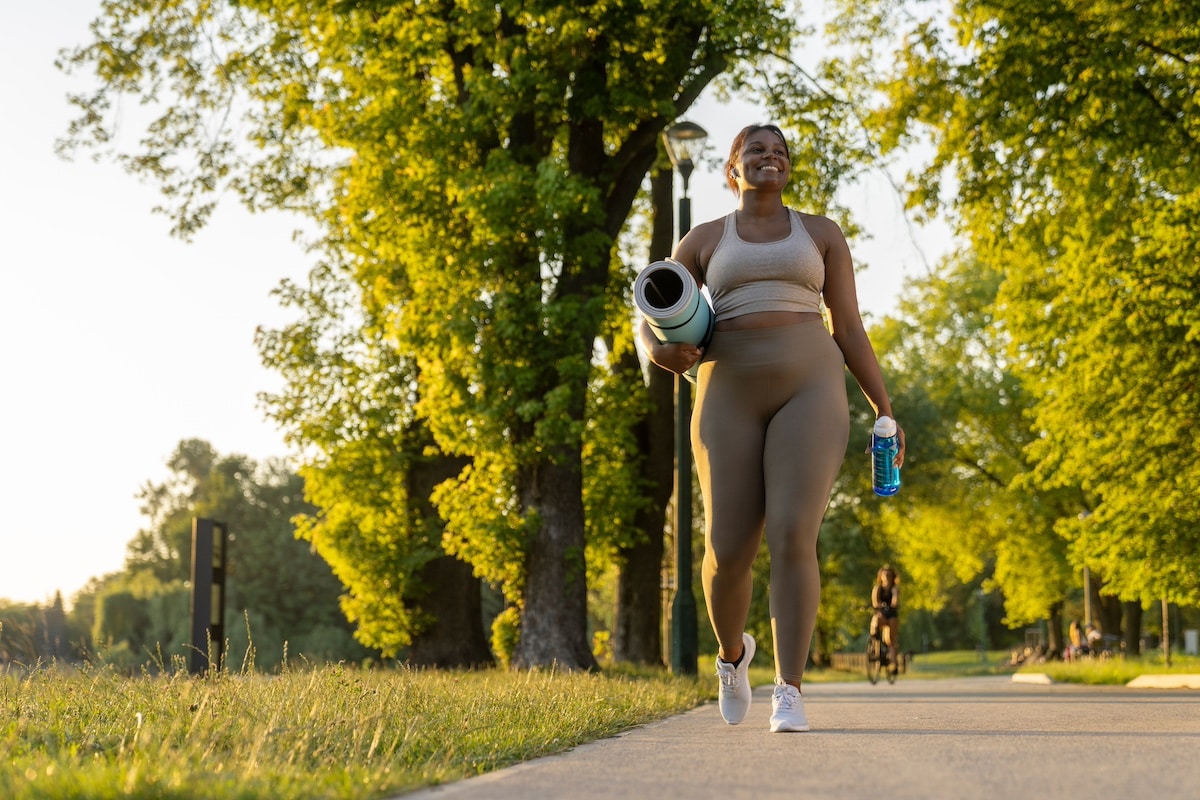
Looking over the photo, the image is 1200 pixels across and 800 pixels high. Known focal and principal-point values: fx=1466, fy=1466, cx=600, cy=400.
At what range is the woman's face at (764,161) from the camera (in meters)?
6.48

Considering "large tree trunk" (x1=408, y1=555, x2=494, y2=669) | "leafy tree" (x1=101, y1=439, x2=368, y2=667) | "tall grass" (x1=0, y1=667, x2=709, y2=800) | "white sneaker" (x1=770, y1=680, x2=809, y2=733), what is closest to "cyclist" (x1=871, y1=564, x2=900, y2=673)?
"large tree trunk" (x1=408, y1=555, x2=494, y2=669)

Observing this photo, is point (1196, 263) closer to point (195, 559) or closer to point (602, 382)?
point (602, 382)

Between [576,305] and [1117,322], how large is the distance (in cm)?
852

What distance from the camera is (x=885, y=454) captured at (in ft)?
20.6

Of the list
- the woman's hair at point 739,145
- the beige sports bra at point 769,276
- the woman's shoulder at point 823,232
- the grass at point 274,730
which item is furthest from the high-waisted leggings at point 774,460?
the grass at point 274,730

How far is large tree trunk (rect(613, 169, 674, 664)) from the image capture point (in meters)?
20.5

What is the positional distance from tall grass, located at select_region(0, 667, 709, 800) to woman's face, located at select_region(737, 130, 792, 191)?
252 centimetres

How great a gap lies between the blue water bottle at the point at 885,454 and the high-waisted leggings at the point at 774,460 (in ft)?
0.48

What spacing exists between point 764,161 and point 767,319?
0.73 m

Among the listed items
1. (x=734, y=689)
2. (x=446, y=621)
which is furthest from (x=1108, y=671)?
(x=734, y=689)

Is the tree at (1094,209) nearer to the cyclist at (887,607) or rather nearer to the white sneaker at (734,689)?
the cyclist at (887,607)

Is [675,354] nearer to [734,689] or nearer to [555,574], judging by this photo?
[734,689]

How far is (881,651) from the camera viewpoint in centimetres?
2372

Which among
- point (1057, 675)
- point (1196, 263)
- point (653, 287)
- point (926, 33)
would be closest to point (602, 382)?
point (926, 33)
